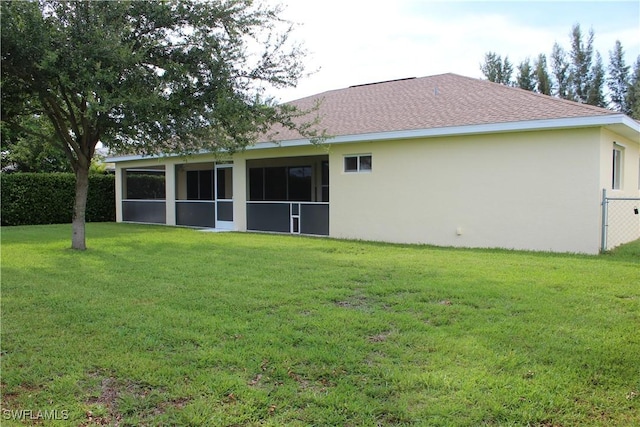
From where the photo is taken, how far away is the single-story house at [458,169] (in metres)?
10.1

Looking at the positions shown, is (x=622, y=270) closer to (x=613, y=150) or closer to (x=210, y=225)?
(x=613, y=150)

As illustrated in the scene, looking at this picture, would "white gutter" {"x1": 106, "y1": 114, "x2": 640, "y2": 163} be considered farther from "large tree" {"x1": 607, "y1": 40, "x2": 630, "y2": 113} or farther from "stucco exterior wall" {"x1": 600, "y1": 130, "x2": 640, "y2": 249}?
Result: "large tree" {"x1": 607, "y1": 40, "x2": 630, "y2": 113}

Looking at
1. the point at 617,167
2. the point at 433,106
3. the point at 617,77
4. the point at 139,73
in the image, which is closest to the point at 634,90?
the point at 617,77

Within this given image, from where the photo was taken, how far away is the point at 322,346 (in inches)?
167

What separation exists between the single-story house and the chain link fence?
0.16 meters

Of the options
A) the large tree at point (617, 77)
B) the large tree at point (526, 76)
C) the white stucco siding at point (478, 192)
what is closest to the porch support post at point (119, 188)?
the white stucco siding at point (478, 192)

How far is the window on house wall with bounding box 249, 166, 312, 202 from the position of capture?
17.8m

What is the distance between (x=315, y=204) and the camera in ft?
47.3

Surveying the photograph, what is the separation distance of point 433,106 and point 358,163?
2553 mm

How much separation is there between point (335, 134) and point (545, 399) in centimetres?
1037

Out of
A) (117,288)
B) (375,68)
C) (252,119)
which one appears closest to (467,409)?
(117,288)

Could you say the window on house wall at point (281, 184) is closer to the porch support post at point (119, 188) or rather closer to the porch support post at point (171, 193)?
the porch support post at point (171, 193)

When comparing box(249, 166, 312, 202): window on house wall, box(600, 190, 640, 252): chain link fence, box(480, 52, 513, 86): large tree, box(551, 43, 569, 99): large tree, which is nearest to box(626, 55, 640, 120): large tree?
box(551, 43, 569, 99): large tree

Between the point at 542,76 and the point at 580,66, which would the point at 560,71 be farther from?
the point at 542,76
